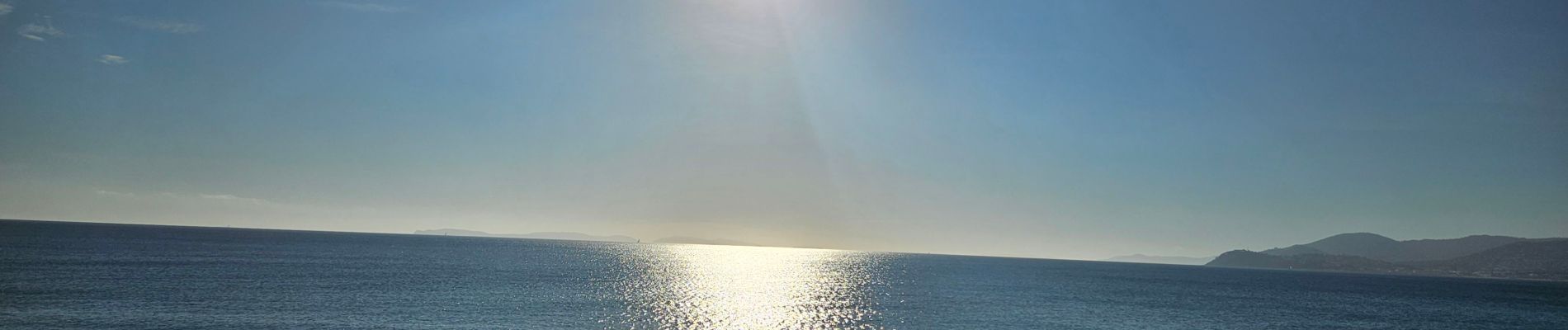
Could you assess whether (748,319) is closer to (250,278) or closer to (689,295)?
(689,295)

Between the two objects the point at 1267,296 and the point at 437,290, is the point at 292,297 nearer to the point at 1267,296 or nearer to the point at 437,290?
the point at 437,290

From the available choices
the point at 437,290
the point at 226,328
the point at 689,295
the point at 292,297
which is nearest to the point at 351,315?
the point at 226,328

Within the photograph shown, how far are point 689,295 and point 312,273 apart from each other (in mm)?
49908

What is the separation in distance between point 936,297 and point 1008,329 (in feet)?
104

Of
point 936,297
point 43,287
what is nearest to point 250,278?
point 43,287

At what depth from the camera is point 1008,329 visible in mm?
67312

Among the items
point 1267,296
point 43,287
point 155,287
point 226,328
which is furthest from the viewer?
point 1267,296

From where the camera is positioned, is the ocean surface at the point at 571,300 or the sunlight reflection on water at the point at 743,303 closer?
the ocean surface at the point at 571,300

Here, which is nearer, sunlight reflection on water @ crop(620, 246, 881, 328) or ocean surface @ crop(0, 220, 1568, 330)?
ocean surface @ crop(0, 220, 1568, 330)

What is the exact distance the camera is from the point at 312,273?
95.1 m

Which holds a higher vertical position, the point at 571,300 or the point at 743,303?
the point at 571,300

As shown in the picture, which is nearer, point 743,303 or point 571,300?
point 571,300

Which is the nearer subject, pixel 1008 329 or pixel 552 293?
pixel 1008 329

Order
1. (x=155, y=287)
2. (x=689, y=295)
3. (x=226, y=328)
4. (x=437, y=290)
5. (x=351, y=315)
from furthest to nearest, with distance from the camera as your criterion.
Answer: (x=689, y=295) → (x=437, y=290) → (x=155, y=287) → (x=351, y=315) → (x=226, y=328)
